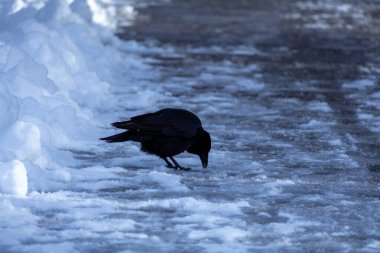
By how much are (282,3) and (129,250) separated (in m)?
20.5

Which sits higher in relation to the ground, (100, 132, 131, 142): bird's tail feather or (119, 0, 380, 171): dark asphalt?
(100, 132, 131, 142): bird's tail feather

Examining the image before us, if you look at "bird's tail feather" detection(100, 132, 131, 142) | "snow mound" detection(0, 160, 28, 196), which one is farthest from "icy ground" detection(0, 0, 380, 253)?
"bird's tail feather" detection(100, 132, 131, 142)

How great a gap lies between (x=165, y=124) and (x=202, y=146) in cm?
35

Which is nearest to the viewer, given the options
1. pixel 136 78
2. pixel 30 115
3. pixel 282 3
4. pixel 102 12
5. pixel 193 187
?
pixel 193 187

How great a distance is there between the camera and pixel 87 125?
35.6 feet

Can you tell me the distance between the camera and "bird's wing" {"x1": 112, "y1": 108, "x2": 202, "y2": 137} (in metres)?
9.11

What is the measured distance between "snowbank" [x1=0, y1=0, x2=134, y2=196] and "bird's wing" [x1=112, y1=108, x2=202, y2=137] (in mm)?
606

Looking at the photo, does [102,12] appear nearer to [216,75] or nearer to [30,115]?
[216,75]

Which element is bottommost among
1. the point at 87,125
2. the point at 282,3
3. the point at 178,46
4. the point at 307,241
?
the point at 282,3

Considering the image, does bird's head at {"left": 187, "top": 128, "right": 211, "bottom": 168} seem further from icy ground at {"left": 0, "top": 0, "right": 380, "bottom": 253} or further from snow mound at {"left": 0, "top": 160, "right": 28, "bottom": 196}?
snow mound at {"left": 0, "top": 160, "right": 28, "bottom": 196}

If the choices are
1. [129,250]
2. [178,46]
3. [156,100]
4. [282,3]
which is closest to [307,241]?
[129,250]

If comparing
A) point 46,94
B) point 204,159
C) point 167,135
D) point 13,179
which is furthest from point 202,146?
point 46,94

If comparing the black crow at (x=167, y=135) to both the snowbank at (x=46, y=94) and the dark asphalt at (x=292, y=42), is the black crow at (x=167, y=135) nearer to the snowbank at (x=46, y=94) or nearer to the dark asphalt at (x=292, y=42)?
the snowbank at (x=46, y=94)

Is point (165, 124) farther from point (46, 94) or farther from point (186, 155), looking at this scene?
point (46, 94)
